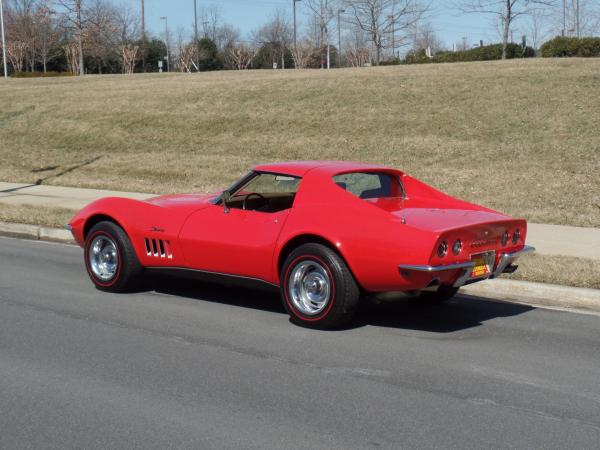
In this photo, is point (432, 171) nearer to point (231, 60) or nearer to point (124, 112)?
point (124, 112)

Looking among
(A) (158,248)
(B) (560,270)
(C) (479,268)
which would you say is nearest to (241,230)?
(A) (158,248)

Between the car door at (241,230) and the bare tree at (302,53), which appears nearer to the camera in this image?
the car door at (241,230)

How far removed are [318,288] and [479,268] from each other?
133 cm

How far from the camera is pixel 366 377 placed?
591 cm

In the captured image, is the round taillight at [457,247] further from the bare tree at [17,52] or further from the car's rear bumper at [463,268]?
the bare tree at [17,52]

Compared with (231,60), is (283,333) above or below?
below

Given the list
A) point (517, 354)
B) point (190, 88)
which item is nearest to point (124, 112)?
point (190, 88)

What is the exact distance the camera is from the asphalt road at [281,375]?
4.84 metres

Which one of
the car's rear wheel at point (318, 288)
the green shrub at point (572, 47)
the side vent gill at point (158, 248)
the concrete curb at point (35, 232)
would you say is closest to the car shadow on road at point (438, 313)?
the car's rear wheel at point (318, 288)

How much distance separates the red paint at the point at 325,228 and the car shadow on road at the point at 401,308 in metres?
0.58

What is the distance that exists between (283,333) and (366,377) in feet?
4.48

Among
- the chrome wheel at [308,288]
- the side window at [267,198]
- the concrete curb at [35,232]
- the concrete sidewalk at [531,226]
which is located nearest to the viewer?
the chrome wheel at [308,288]

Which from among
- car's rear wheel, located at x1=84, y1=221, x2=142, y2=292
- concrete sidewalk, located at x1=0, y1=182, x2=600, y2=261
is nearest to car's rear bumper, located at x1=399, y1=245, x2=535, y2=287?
car's rear wheel, located at x1=84, y1=221, x2=142, y2=292

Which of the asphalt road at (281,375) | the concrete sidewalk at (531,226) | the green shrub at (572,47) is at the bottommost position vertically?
the asphalt road at (281,375)
